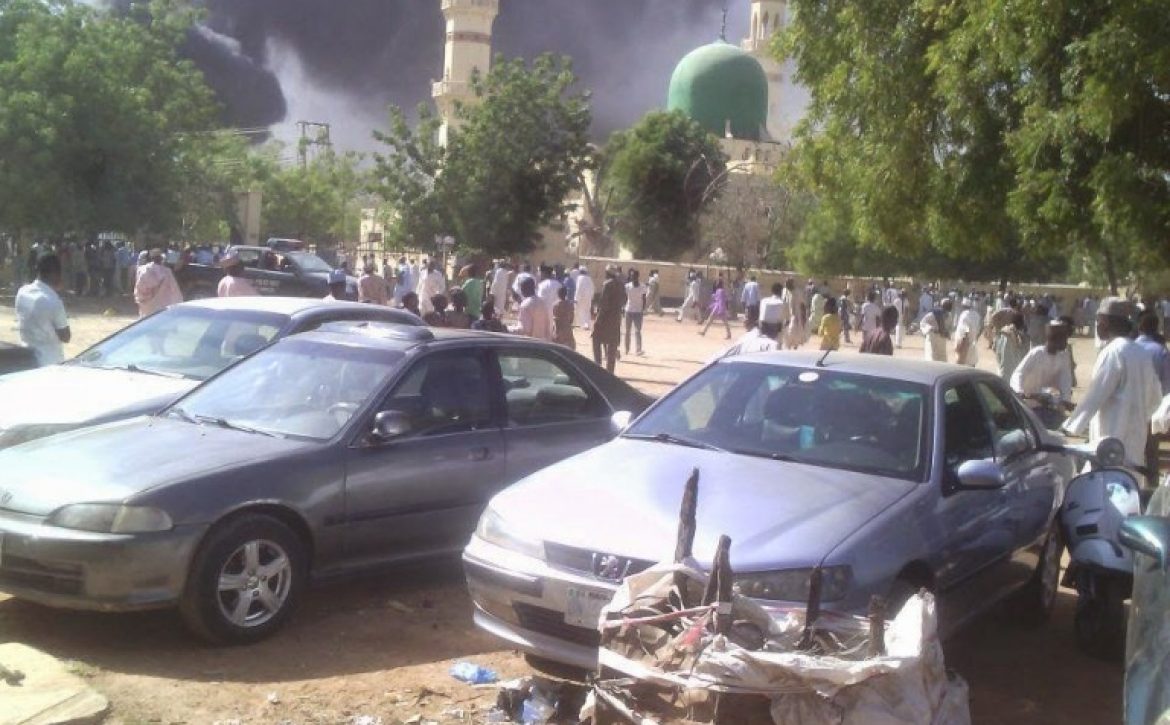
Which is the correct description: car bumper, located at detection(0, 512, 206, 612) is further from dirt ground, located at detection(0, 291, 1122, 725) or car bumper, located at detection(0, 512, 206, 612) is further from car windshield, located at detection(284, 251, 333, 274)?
car windshield, located at detection(284, 251, 333, 274)

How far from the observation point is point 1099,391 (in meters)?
8.56

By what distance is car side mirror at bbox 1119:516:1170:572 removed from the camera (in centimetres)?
398

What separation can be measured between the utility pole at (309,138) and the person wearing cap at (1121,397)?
236ft

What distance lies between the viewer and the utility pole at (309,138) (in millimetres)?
78688

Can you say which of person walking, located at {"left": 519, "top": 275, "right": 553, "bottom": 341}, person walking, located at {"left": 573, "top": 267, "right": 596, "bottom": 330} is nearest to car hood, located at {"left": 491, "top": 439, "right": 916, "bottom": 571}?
person walking, located at {"left": 519, "top": 275, "right": 553, "bottom": 341}

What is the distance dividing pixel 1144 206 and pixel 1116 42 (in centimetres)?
131

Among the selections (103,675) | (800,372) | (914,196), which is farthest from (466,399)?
(914,196)

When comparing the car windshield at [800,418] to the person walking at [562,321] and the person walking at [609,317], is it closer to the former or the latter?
the person walking at [562,321]

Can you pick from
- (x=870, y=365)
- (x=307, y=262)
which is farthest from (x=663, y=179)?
(x=870, y=365)

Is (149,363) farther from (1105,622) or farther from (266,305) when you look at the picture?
(1105,622)

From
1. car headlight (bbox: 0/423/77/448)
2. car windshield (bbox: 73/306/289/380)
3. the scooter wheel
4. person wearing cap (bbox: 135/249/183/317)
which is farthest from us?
person wearing cap (bbox: 135/249/183/317)

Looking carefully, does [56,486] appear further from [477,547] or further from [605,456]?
[605,456]

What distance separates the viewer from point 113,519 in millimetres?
5570

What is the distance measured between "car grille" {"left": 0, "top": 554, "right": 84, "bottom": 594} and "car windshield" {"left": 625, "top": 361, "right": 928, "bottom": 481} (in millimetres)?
2630
